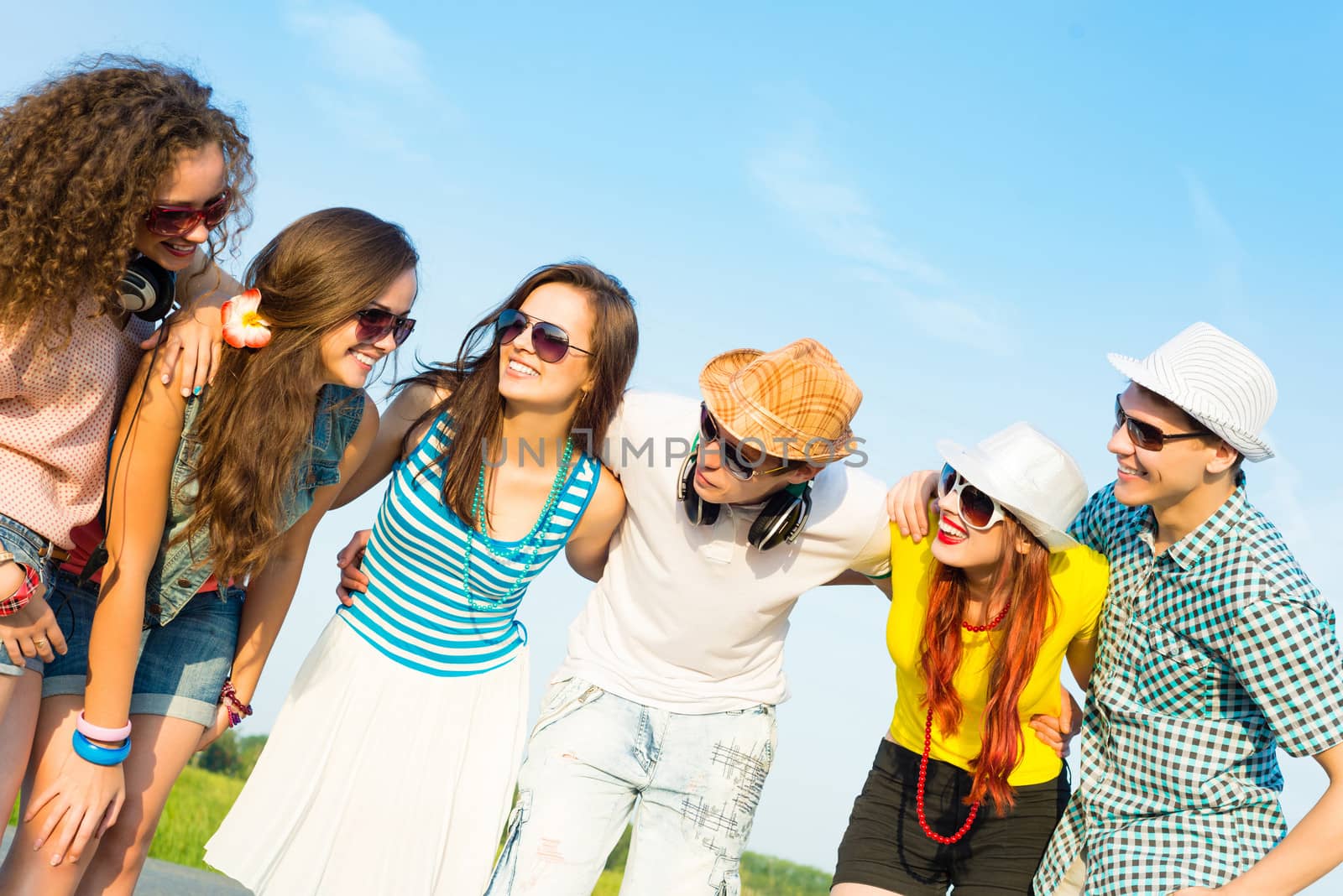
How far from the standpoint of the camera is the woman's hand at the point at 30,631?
137 inches

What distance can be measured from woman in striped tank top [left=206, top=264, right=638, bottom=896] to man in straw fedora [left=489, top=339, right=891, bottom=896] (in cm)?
25

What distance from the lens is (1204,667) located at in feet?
13.1

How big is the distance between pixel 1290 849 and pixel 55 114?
4.46 metres

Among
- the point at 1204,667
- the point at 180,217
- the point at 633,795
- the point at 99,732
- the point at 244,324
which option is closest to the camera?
the point at 180,217

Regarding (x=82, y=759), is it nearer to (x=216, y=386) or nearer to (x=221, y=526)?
(x=221, y=526)

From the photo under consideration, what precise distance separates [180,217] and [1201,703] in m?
3.75

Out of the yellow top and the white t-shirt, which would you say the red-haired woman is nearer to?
the yellow top

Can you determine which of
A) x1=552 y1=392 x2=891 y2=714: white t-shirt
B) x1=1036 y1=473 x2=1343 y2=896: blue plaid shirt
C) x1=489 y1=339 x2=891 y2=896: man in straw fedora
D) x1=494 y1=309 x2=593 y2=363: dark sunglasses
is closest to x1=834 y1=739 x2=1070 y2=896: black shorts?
x1=1036 y1=473 x2=1343 y2=896: blue plaid shirt

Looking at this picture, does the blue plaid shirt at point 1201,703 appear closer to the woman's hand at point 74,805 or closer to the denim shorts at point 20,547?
the woman's hand at point 74,805

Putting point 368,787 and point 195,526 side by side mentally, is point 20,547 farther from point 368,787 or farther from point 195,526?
point 368,787

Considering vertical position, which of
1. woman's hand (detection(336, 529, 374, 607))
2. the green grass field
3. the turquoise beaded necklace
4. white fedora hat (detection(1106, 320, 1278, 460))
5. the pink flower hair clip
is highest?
white fedora hat (detection(1106, 320, 1278, 460))

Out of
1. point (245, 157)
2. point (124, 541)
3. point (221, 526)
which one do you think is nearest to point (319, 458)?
point (221, 526)

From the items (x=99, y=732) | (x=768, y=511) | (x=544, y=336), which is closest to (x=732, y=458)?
(x=768, y=511)

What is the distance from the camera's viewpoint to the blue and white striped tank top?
177 inches
